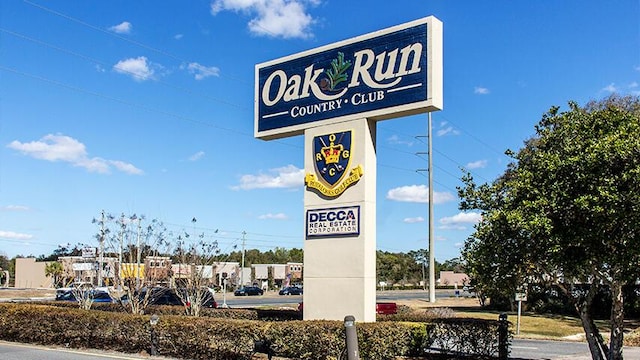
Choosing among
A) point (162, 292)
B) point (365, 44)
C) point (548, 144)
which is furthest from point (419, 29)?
point (162, 292)

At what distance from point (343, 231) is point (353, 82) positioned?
11.2 ft

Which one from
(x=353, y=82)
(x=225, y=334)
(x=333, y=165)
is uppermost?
(x=353, y=82)

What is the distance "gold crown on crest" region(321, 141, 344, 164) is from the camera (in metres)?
14.6

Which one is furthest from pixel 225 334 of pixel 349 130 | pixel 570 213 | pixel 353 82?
pixel 570 213

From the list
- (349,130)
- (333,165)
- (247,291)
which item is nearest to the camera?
(349,130)

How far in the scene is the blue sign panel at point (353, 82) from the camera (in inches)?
531

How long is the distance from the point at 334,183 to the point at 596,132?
222 inches

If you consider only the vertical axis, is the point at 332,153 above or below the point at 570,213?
above

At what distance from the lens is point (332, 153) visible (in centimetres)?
1471

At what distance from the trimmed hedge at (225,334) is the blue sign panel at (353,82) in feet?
15.3

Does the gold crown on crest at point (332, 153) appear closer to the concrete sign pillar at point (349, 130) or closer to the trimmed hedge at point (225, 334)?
the concrete sign pillar at point (349, 130)

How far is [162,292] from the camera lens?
2495 cm

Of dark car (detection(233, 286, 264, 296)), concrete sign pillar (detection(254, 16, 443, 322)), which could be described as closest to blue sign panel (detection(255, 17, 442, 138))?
concrete sign pillar (detection(254, 16, 443, 322))

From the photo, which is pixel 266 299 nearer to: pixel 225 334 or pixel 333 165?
pixel 333 165
